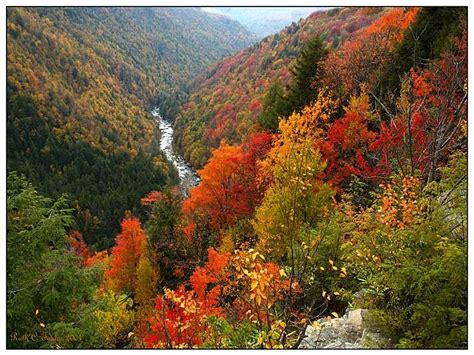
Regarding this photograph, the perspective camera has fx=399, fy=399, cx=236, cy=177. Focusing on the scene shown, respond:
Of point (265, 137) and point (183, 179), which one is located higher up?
point (265, 137)

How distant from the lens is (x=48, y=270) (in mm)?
11086

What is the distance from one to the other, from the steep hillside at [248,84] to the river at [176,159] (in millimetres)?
2962

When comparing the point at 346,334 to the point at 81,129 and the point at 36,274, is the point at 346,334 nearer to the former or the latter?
the point at 36,274

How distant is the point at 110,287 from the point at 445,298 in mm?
31115

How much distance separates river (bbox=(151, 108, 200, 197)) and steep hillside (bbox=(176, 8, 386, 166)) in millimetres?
2962

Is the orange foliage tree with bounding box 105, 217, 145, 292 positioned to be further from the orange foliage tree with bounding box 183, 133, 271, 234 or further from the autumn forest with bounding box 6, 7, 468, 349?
the orange foliage tree with bounding box 183, 133, 271, 234

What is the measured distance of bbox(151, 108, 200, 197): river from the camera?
85.6m

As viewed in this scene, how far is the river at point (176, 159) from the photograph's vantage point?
85.6 metres

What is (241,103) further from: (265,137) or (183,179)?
(265,137)

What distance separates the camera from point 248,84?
10094 cm

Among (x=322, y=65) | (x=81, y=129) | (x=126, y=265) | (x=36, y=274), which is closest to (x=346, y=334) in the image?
(x=36, y=274)

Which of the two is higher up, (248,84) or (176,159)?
(248,84)

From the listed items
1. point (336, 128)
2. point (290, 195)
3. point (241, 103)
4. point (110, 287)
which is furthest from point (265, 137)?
point (241, 103)

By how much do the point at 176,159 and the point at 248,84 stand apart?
28.1 m
